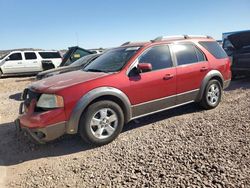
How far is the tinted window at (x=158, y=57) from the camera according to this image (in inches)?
207

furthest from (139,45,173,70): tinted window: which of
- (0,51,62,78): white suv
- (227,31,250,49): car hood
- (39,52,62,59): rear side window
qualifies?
(39,52,62,59): rear side window

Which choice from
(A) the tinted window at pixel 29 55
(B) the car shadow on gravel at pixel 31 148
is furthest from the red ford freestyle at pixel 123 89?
(A) the tinted window at pixel 29 55

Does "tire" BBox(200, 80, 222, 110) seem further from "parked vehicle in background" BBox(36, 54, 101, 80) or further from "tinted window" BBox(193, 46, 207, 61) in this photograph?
"parked vehicle in background" BBox(36, 54, 101, 80)

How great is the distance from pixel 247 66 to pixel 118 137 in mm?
6224

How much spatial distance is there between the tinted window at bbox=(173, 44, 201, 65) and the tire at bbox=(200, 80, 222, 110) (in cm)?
71

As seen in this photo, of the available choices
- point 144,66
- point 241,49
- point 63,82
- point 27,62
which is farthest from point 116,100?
point 27,62

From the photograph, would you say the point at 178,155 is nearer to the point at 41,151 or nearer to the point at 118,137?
the point at 118,137

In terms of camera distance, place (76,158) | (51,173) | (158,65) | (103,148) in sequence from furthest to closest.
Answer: (158,65)
(103,148)
(76,158)
(51,173)

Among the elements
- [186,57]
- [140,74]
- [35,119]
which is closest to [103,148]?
[35,119]

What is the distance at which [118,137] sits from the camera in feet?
16.4

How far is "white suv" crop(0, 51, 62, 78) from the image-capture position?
17656mm

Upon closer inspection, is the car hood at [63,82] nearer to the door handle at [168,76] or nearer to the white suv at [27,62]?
the door handle at [168,76]

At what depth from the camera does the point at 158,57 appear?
5.42 m

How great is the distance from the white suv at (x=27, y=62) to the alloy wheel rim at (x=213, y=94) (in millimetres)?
13191
